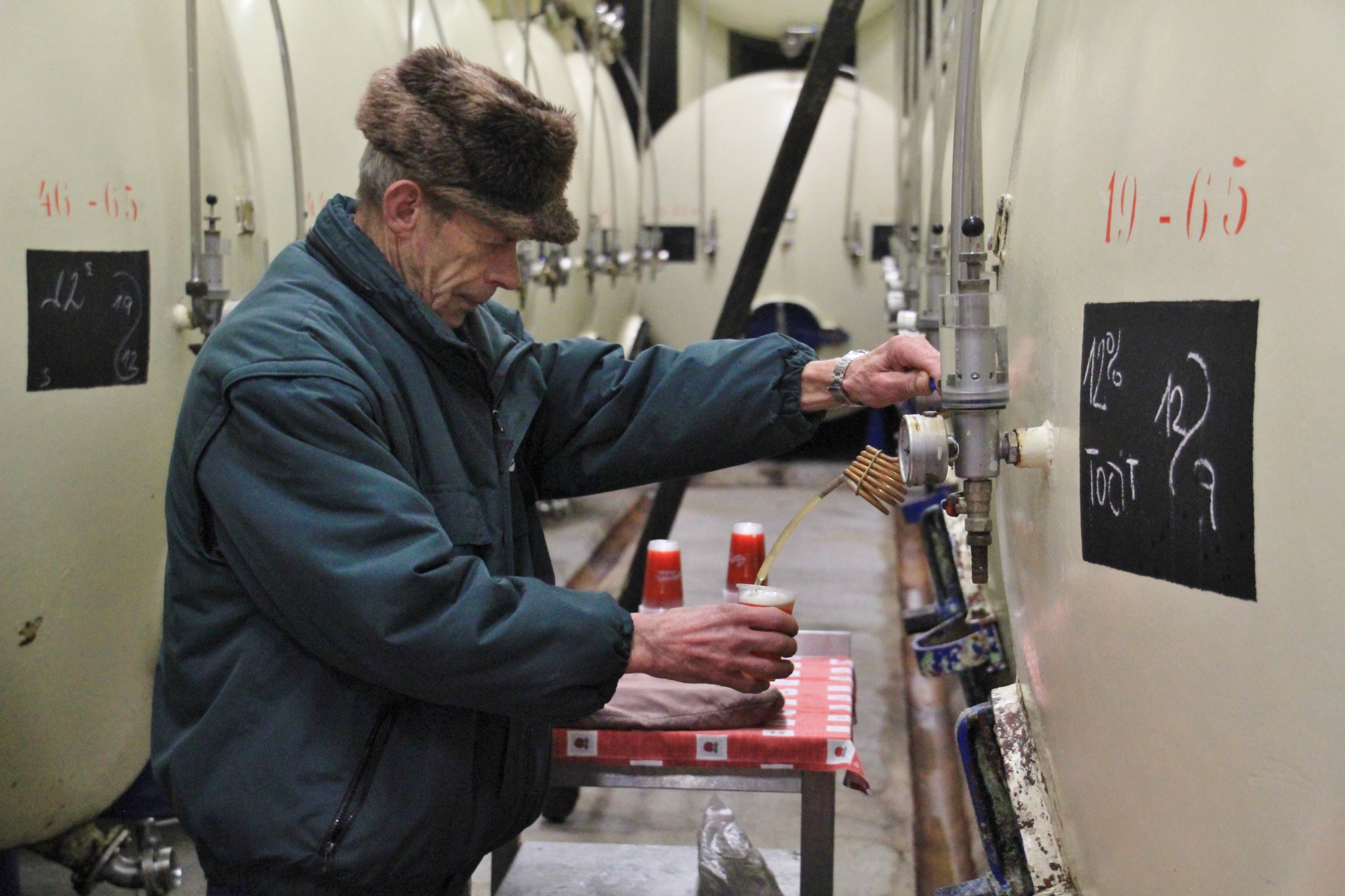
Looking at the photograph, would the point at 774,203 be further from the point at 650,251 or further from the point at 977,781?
the point at 650,251

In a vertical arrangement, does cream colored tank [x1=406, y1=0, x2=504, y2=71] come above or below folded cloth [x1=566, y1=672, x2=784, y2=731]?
above

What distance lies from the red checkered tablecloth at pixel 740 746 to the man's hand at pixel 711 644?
0.35 meters

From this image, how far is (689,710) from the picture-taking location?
5.65 feet

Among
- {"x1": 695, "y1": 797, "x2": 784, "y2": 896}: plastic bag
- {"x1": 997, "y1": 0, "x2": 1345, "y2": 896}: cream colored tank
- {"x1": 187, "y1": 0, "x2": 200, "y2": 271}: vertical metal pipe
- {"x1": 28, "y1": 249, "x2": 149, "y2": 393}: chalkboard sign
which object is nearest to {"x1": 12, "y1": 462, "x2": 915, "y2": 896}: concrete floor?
{"x1": 695, "y1": 797, "x2": 784, "y2": 896}: plastic bag

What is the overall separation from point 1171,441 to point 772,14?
603 cm


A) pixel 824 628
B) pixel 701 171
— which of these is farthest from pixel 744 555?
pixel 701 171

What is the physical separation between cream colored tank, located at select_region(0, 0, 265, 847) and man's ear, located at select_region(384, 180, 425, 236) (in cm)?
62

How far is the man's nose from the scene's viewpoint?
53.6 inches

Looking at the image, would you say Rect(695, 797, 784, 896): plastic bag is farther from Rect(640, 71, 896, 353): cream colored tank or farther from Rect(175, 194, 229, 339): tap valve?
Rect(640, 71, 896, 353): cream colored tank

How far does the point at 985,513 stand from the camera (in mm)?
1209

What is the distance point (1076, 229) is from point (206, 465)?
823 mm

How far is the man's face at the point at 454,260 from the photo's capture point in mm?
1319

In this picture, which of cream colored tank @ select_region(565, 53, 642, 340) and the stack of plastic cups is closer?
the stack of plastic cups

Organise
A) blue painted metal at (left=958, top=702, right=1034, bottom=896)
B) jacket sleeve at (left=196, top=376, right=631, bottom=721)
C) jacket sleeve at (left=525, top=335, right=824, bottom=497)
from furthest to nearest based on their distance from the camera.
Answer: jacket sleeve at (left=525, top=335, right=824, bottom=497) → blue painted metal at (left=958, top=702, right=1034, bottom=896) → jacket sleeve at (left=196, top=376, right=631, bottom=721)
